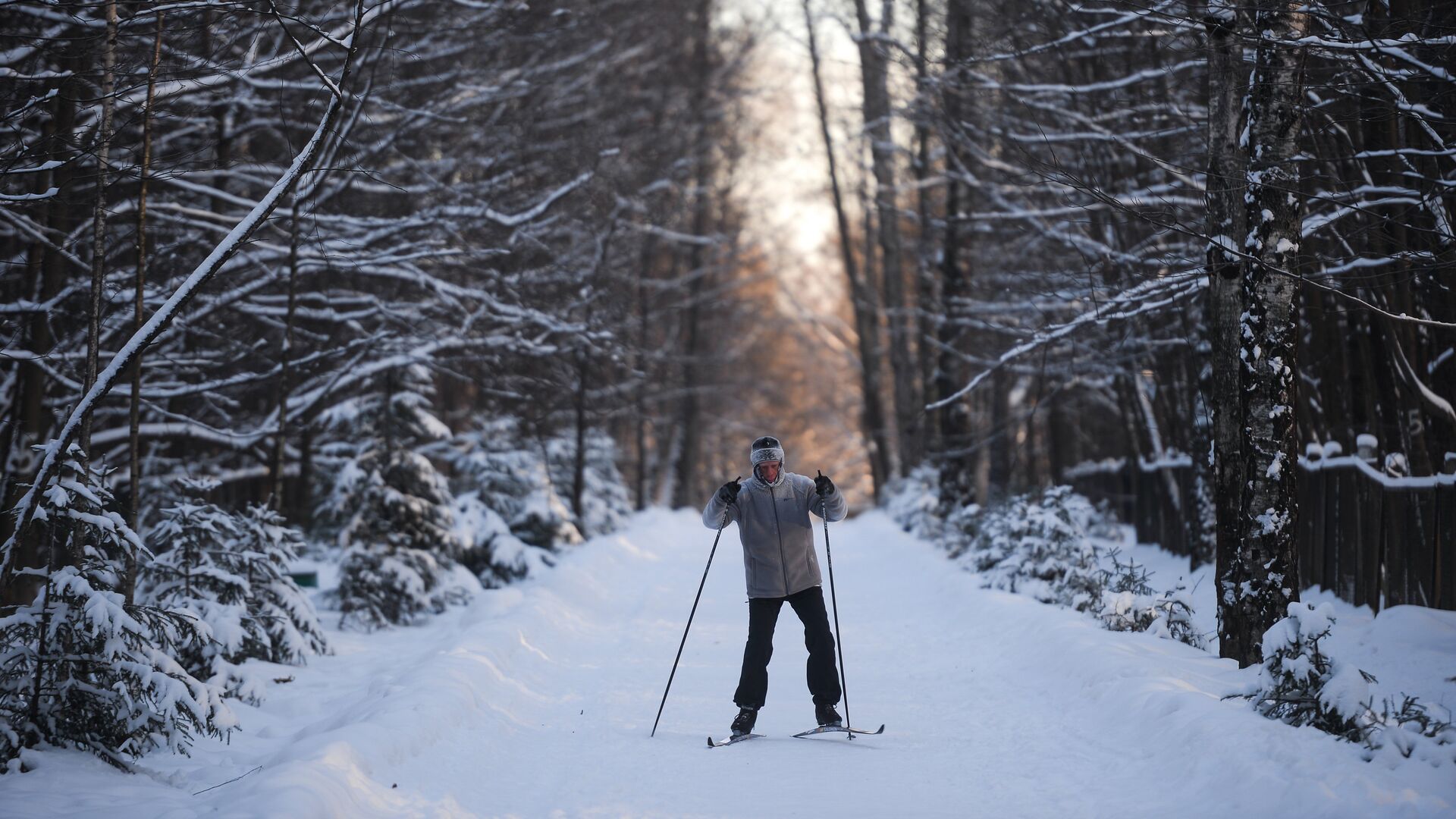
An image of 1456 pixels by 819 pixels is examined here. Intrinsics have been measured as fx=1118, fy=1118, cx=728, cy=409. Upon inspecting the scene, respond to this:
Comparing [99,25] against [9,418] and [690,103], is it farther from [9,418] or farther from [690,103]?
[690,103]

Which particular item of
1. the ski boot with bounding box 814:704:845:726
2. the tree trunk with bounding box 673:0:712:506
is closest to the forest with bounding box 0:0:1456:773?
the ski boot with bounding box 814:704:845:726

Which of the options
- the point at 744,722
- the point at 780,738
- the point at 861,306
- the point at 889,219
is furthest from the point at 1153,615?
the point at 861,306

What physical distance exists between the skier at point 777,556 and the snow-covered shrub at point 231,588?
3.75m

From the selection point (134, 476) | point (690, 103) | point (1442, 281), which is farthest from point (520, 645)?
point (690, 103)

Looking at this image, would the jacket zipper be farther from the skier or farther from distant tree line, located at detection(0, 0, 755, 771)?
distant tree line, located at detection(0, 0, 755, 771)

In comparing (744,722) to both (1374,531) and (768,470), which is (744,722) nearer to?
(768,470)

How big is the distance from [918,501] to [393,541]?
49.2ft

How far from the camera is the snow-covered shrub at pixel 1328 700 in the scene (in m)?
5.32

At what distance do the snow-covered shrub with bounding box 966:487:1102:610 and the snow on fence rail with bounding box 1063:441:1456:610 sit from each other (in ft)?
7.42

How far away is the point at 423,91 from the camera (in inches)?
638

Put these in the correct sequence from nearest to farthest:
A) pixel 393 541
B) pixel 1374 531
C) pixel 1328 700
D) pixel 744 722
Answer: pixel 1328 700 < pixel 744 722 < pixel 1374 531 < pixel 393 541

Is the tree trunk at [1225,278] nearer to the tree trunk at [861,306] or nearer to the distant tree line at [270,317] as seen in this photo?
the distant tree line at [270,317]

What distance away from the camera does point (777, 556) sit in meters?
7.87

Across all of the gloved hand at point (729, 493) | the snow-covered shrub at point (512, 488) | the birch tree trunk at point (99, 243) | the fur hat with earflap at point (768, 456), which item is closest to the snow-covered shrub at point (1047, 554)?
the fur hat with earflap at point (768, 456)
